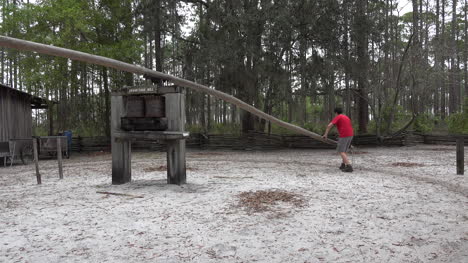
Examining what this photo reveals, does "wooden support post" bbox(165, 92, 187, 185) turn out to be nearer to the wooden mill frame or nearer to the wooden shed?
the wooden mill frame

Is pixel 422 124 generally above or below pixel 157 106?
below

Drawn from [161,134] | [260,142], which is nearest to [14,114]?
[161,134]

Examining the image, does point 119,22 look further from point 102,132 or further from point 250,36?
point 250,36

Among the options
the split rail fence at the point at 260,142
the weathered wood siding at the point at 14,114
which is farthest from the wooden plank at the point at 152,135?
the split rail fence at the point at 260,142

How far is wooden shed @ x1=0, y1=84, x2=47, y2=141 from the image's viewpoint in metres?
13.6

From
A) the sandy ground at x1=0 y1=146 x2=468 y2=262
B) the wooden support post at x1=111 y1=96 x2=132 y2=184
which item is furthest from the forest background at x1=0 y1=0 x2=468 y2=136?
the sandy ground at x1=0 y1=146 x2=468 y2=262

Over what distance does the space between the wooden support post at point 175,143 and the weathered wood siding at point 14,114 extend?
9.97 meters

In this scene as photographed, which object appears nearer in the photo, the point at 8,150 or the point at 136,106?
the point at 136,106

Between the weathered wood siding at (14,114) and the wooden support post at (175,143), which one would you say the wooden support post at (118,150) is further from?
the weathered wood siding at (14,114)

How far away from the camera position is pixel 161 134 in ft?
22.2

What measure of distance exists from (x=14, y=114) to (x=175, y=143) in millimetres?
10920

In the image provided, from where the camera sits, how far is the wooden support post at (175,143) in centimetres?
688

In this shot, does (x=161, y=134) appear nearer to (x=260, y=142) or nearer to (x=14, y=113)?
(x=14, y=113)

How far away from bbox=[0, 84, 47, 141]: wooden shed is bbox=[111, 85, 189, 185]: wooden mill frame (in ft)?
28.8
